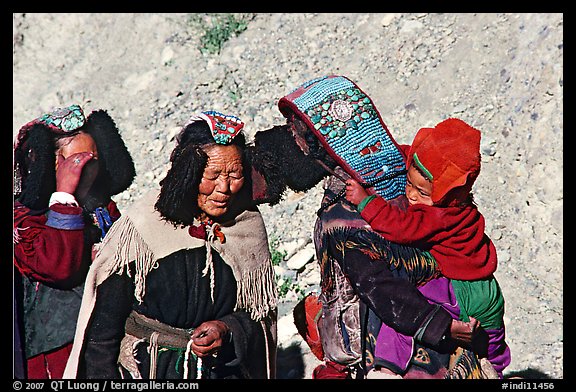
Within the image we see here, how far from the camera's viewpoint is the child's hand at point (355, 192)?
15.9 ft

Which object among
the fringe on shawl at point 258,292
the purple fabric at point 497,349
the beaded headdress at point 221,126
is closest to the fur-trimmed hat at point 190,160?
the beaded headdress at point 221,126

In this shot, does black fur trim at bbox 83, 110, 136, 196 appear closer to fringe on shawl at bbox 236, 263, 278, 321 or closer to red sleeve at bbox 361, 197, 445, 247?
fringe on shawl at bbox 236, 263, 278, 321

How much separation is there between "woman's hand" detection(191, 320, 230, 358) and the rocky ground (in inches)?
77.0

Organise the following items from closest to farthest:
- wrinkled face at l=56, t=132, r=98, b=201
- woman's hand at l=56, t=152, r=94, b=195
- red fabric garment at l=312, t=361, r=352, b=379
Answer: red fabric garment at l=312, t=361, r=352, b=379
woman's hand at l=56, t=152, r=94, b=195
wrinkled face at l=56, t=132, r=98, b=201

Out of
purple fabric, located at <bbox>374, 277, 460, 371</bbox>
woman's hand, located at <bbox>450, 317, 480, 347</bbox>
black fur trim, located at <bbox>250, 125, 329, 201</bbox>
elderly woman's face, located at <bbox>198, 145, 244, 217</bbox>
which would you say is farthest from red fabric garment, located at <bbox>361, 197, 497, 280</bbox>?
→ elderly woman's face, located at <bbox>198, 145, 244, 217</bbox>

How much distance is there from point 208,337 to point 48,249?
3.29 ft

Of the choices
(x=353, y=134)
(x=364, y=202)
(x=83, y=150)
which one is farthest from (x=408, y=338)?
(x=83, y=150)

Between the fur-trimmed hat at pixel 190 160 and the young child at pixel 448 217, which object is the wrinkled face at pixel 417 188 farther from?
the fur-trimmed hat at pixel 190 160

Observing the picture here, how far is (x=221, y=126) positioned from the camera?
485cm

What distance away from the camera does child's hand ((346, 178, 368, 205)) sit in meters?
4.85

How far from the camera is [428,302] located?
485 centimetres

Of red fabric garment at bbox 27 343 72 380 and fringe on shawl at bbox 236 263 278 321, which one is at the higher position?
fringe on shawl at bbox 236 263 278 321

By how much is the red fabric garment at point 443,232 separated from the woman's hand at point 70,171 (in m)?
1.59

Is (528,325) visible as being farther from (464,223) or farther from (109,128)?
(109,128)
